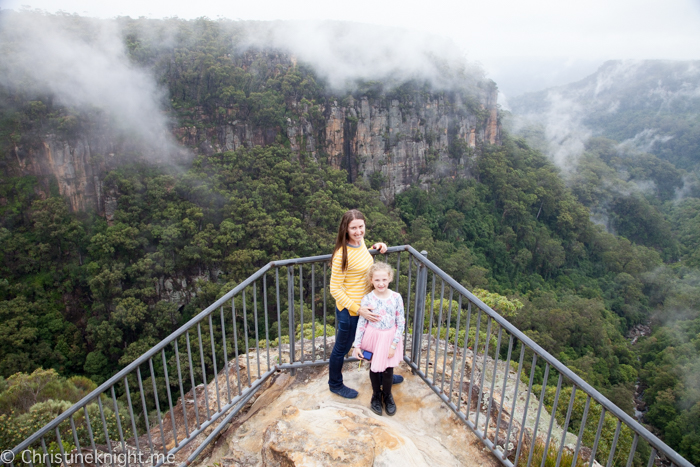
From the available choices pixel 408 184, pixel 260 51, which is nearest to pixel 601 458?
pixel 408 184

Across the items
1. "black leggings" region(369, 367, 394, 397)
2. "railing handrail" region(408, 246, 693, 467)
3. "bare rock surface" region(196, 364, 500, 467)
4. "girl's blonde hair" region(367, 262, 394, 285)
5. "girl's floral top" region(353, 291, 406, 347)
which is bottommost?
"bare rock surface" region(196, 364, 500, 467)

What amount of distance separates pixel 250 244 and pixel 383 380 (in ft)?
71.5

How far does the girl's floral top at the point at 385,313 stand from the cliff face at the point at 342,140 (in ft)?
94.9

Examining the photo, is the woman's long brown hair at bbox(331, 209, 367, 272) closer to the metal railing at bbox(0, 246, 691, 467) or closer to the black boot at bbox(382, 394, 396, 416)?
the metal railing at bbox(0, 246, 691, 467)

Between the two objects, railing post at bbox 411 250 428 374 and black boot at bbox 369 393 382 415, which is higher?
railing post at bbox 411 250 428 374

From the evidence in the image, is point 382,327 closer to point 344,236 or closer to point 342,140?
point 344,236

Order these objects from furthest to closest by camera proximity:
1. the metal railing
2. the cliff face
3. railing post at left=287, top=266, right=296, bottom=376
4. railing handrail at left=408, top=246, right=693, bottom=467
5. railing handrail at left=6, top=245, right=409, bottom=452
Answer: the cliff face < railing post at left=287, top=266, right=296, bottom=376 < the metal railing < railing handrail at left=6, top=245, right=409, bottom=452 < railing handrail at left=408, top=246, right=693, bottom=467

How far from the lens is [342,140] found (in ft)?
122

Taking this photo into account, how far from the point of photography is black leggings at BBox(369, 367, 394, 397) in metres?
2.98

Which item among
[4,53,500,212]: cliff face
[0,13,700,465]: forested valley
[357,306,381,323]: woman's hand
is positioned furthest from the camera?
[4,53,500,212]: cliff face

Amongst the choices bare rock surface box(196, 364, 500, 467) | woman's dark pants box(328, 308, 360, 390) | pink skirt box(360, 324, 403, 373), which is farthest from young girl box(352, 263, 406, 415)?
bare rock surface box(196, 364, 500, 467)

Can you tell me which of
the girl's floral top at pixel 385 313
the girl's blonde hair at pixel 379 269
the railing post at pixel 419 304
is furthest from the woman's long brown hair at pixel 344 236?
the railing post at pixel 419 304

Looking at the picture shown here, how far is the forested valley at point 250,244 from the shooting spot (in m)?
20.3

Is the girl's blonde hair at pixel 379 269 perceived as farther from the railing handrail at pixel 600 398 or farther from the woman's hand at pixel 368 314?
the railing handrail at pixel 600 398
